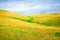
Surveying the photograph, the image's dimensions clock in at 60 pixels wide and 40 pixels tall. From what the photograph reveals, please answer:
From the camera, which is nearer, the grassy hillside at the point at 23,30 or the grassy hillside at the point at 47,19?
the grassy hillside at the point at 23,30

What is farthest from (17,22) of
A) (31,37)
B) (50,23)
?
(50,23)

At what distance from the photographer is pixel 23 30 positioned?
2574mm

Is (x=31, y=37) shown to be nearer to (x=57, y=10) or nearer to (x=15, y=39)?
(x=15, y=39)

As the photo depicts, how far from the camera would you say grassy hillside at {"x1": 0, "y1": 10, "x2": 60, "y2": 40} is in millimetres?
2533

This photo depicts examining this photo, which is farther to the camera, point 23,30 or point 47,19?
point 47,19

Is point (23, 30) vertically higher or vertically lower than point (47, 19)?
lower

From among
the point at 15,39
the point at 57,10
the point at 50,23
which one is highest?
the point at 57,10

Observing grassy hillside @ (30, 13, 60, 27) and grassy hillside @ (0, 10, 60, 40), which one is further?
grassy hillside @ (30, 13, 60, 27)

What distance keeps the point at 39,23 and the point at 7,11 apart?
0.59 metres

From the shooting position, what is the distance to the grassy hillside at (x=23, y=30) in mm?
2533

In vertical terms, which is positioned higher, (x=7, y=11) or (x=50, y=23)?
(x=7, y=11)

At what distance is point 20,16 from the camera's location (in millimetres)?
2736

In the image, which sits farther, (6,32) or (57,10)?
(57,10)

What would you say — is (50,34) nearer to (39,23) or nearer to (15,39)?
(39,23)
